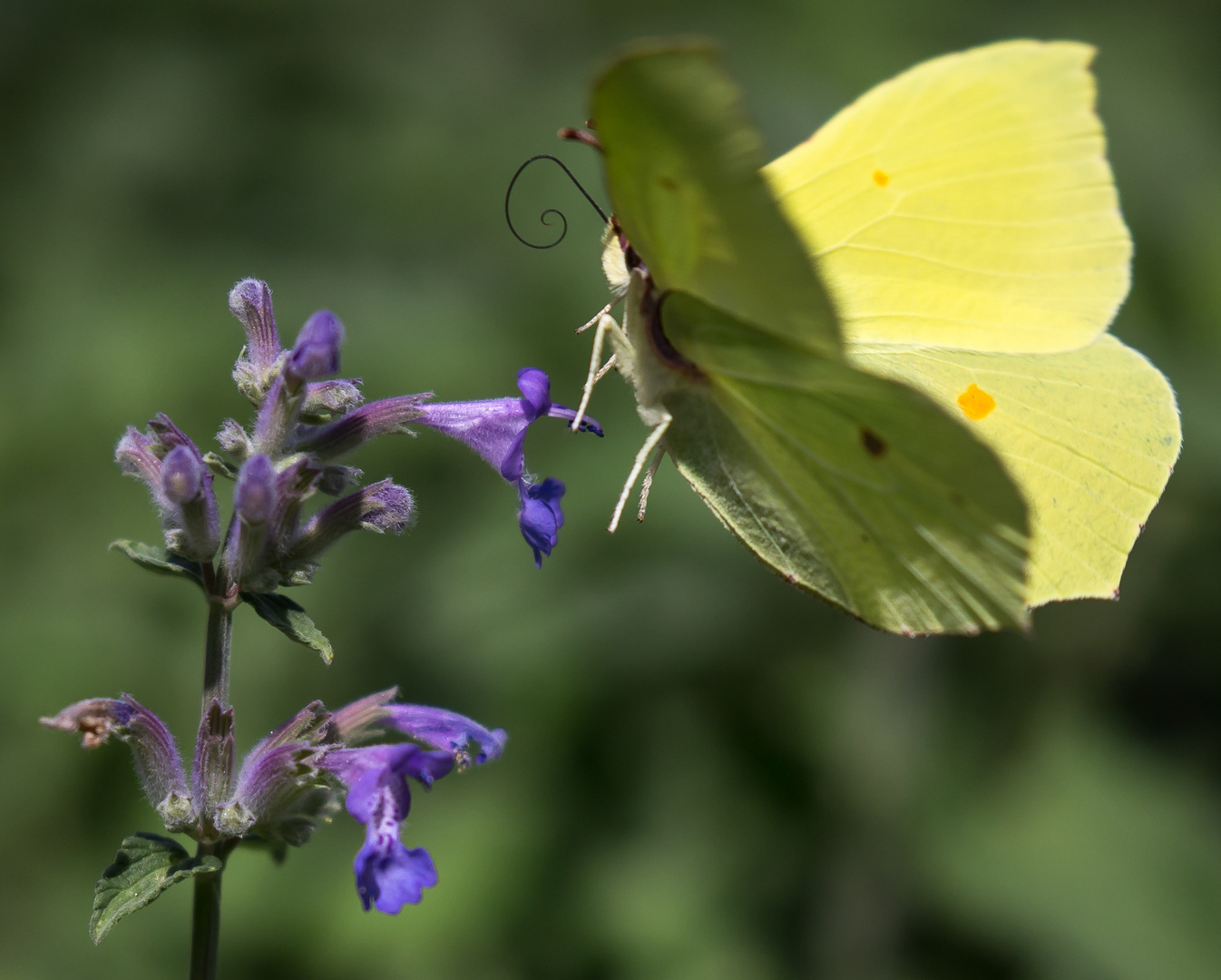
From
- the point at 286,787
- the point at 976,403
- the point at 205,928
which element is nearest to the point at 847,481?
the point at 976,403

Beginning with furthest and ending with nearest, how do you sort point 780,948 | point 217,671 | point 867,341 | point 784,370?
point 780,948 < point 867,341 < point 784,370 < point 217,671

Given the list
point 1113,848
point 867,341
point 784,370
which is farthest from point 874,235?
point 1113,848

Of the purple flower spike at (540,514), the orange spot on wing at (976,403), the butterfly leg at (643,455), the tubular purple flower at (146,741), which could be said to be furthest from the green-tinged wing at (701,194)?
the tubular purple flower at (146,741)

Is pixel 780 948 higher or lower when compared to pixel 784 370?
lower

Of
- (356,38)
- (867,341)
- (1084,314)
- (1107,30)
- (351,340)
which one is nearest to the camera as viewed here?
(1084,314)

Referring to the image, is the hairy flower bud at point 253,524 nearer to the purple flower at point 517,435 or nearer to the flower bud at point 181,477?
the flower bud at point 181,477

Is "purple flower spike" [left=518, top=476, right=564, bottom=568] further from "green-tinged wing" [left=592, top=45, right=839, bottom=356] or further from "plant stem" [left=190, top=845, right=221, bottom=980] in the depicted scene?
"plant stem" [left=190, top=845, right=221, bottom=980]

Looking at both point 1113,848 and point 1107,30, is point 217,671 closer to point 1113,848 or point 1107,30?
point 1113,848
